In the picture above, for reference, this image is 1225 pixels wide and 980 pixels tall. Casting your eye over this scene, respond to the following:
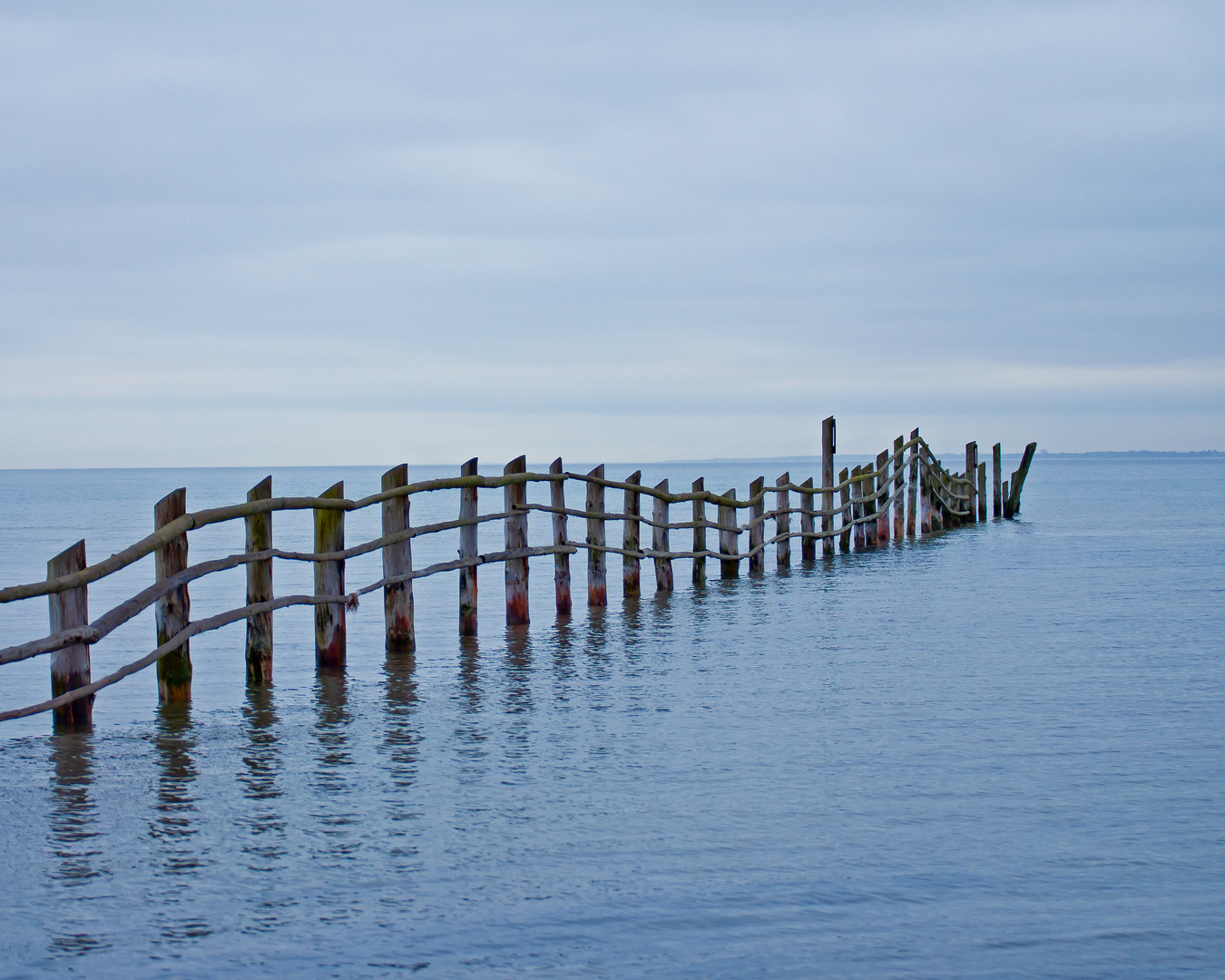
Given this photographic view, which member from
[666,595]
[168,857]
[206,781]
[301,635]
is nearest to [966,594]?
[666,595]

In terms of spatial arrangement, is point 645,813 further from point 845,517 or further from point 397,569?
point 845,517

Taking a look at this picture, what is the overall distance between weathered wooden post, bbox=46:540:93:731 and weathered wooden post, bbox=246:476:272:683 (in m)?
1.62

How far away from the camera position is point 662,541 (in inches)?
665

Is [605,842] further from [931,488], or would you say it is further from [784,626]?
[931,488]

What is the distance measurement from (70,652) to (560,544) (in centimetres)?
663

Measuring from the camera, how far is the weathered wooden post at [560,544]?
14.1m

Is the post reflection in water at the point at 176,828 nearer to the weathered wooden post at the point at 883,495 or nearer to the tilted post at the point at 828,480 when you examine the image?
the tilted post at the point at 828,480

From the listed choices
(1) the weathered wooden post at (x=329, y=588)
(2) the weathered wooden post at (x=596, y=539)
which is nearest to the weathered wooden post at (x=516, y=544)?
(2) the weathered wooden post at (x=596, y=539)

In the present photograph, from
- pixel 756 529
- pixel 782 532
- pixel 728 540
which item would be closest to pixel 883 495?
pixel 782 532

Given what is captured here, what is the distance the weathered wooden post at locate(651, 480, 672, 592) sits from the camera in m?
16.7

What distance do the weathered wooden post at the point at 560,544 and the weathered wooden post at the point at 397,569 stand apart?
2.53m

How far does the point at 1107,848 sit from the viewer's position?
17.8 ft

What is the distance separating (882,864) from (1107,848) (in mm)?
1018

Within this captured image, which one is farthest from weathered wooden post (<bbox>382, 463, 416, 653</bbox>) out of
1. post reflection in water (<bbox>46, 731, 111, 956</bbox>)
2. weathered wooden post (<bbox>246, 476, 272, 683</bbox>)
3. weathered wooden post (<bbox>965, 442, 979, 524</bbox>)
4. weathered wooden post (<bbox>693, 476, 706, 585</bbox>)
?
weathered wooden post (<bbox>965, 442, 979, 524</bbox>)
